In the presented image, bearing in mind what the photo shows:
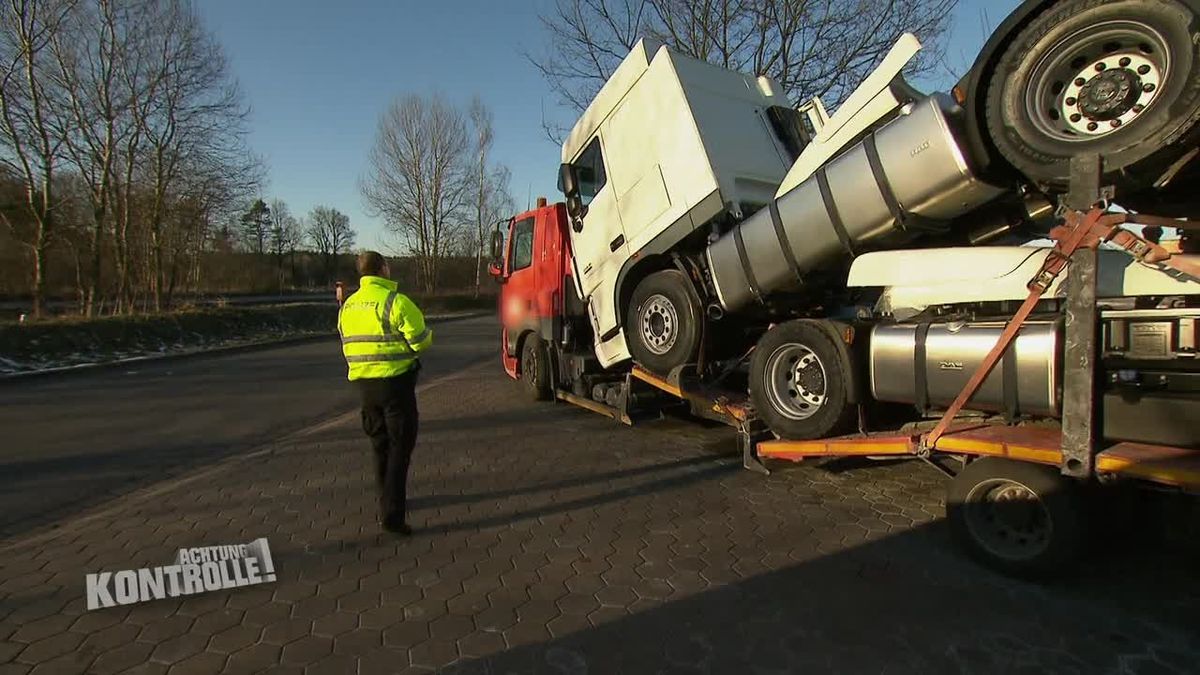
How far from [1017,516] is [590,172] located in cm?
529

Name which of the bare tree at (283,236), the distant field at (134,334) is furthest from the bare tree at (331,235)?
the distant field at (134,334)

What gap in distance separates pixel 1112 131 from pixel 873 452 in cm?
212

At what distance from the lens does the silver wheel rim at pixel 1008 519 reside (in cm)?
340

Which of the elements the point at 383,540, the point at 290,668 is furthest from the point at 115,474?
the point at 290,668

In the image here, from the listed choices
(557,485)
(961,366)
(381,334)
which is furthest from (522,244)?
(961,366)

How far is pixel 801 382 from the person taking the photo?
4.81m

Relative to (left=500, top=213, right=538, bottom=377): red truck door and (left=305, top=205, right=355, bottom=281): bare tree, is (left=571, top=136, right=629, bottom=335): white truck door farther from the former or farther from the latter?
(left=305, top=205, right=355, bottom=281): bare tree

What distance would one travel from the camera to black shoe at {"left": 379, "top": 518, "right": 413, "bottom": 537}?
163 inches

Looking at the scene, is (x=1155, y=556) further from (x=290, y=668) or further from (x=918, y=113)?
(x=290, y=668)

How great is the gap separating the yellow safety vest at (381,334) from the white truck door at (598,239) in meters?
3.02

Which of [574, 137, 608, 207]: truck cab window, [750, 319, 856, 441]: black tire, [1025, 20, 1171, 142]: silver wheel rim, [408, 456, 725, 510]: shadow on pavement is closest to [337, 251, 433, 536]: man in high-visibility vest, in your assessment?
[408, 456, 725, 510]: shadow on pavement

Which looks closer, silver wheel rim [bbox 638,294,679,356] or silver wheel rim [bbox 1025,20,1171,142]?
silver wheel rim [bbox 1025,20,1171,142]

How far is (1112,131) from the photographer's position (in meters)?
3.04

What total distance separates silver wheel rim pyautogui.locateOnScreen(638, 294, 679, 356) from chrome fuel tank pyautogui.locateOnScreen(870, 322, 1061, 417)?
2.22 m
